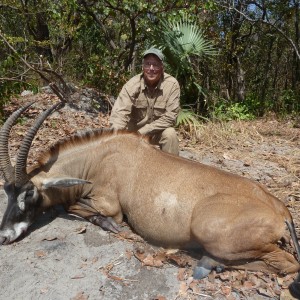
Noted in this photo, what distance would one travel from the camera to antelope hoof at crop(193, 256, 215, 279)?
4059 mm

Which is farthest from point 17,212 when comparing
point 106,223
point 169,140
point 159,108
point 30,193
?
point 159,108

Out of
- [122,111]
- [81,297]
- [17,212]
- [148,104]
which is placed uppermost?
[148,104]

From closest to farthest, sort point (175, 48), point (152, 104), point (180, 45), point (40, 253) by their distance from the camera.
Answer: point (40, 253)
point (152, 104)
point (175, 48)
point (180, 45)

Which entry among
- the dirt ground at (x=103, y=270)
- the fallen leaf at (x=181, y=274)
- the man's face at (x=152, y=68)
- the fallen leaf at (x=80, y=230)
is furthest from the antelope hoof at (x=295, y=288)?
the man's face at (x=152, y=68)

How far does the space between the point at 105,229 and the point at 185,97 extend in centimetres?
642

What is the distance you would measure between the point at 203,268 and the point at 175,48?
6805mm

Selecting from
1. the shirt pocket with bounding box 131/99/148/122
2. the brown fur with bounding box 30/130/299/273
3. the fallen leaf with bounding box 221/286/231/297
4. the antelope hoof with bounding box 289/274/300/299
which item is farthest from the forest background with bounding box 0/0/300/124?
the antelope hoof with bounding box 289/274/300/299

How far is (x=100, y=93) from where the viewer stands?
35.9 ft

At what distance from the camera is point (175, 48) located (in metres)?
9.74

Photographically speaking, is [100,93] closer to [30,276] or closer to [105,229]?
[105,229]

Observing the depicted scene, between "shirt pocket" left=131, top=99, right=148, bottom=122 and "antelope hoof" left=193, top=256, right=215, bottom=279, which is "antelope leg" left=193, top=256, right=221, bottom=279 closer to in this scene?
"antelope hoof" left=193, top=256, right=215, bottom=279

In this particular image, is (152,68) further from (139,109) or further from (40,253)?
(40,253)

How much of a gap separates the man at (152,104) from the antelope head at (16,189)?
1953 mm

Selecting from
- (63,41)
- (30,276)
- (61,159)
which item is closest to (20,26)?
(63,41)
